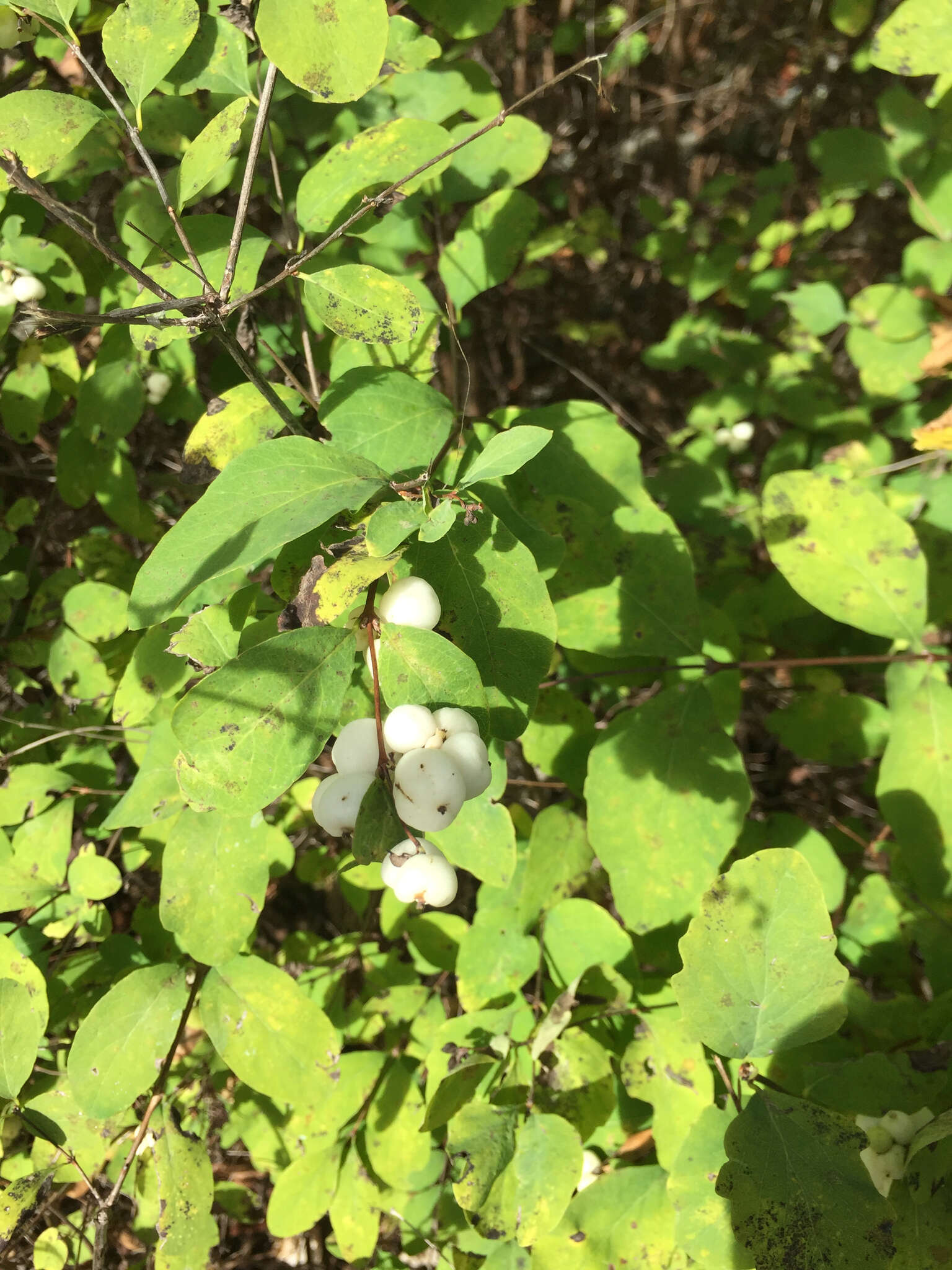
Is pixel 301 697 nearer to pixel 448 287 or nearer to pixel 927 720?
pixel 448 287

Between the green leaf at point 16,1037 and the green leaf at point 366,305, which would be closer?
the green leaf at point 366,305

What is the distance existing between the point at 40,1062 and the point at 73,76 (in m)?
3.07

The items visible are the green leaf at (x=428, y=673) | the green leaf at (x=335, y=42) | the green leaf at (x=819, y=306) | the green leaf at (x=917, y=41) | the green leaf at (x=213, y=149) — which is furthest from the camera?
the green leaf at (x=819, y=306)

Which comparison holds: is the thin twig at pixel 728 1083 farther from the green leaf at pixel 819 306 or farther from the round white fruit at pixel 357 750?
the green leaf at pixel 819 306

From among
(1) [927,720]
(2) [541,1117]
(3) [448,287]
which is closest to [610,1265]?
(2) [541,1117]

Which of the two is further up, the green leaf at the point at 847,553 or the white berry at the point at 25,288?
the white berry at the point at 25,288

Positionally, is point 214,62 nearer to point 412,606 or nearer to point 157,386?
point 157,386

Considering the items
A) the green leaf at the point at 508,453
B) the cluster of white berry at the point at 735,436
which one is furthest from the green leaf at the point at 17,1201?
the cluster of white berry at the point at 735,436

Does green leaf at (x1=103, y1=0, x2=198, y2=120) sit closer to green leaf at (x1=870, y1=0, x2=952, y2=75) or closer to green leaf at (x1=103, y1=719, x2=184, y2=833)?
green leaf at (x1=103, y1=719, x2=184, y2=833)

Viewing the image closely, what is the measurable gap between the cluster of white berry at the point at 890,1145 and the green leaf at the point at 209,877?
1.25 meters

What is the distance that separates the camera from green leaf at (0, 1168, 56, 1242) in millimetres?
1682

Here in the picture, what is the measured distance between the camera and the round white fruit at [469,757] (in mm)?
1087

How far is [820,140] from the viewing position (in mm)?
2914

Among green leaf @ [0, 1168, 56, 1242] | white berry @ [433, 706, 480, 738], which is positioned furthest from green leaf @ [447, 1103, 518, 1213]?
white berry @ [433, 706, 480, 738]
